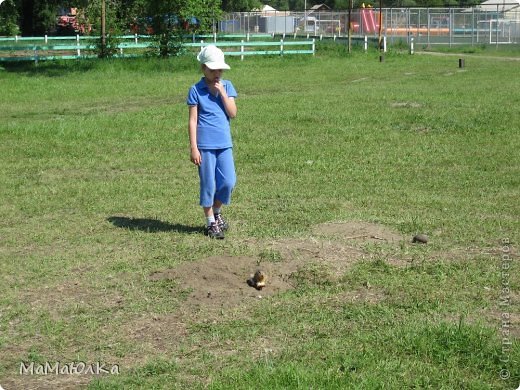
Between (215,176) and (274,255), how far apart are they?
138cm

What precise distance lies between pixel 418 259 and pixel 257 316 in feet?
6.06

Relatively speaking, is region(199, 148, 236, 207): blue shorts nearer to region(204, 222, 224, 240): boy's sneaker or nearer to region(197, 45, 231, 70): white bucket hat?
region(204, 222, 224, 240): boy's sneaker

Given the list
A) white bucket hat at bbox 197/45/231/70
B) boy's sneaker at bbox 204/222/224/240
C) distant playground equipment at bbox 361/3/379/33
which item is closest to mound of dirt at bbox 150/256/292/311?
boy's sneaker at bbox 204/222/224/240

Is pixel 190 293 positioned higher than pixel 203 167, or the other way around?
pixel 203 167

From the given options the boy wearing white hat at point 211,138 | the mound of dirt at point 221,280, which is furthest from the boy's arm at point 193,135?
the mound of dirt at point 221,280

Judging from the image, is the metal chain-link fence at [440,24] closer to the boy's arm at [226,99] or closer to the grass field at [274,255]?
the grass field at [274,255]

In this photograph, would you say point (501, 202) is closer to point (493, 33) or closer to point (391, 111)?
point (391, 111)

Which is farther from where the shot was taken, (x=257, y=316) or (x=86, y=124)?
(x=86, y=124)

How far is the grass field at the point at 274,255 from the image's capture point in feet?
16.4

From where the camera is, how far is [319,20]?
66062 millimetres

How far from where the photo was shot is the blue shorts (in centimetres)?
786

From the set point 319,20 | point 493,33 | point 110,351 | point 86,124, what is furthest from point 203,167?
point 319,20

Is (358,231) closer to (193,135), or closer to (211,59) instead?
(193,135)

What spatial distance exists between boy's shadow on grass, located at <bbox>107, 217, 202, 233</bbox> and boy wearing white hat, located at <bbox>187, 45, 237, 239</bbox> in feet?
1.53
